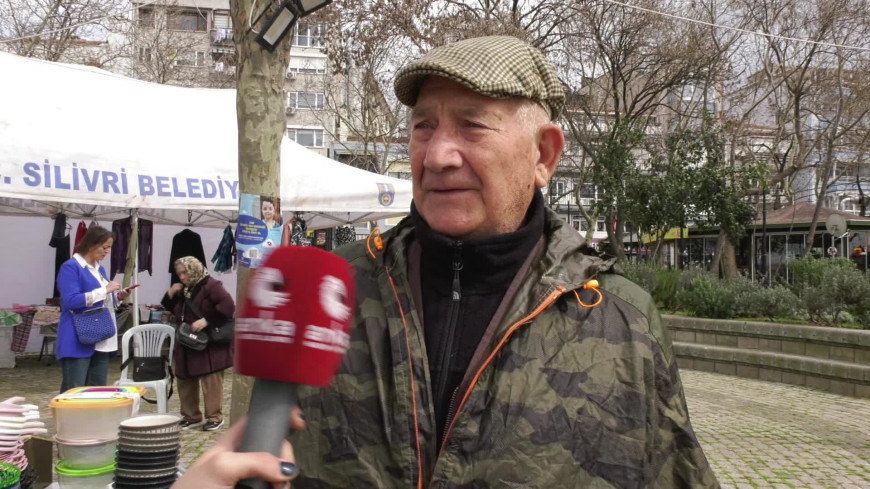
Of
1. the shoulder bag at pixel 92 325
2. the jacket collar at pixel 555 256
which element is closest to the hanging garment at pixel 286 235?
the jacket collar at pixel 555 256

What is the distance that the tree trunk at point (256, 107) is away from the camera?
14.4ft

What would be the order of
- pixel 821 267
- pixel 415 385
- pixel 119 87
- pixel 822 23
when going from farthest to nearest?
1. pixel 822 23
2. pixel 821 267
3. pixel 119 87
4. pixel 415 385

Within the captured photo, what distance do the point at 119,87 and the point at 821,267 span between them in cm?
1235

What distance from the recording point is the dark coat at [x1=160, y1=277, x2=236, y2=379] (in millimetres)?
6824

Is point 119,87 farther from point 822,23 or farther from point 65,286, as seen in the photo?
point 822,23

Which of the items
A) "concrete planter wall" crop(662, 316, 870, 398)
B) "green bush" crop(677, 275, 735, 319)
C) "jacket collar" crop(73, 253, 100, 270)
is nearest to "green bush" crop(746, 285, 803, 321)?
"green bush" crop(677, 275, 735, 319)

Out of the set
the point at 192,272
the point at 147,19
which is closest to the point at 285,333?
the point at 192,272

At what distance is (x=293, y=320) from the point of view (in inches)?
38.6

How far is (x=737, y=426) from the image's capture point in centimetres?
738

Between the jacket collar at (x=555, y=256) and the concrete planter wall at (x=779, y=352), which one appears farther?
the concrete planter wall at (x=779, y=352)

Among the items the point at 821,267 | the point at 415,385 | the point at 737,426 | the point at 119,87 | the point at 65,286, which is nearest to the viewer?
the point at 415,385

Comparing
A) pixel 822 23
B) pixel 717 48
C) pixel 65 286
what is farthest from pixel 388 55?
pixel 65 286

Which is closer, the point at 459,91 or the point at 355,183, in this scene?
the point at 459,91

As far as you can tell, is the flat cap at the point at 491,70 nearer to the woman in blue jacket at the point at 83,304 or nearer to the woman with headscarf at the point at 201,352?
the woman in blue jacket at the point at 83,304
